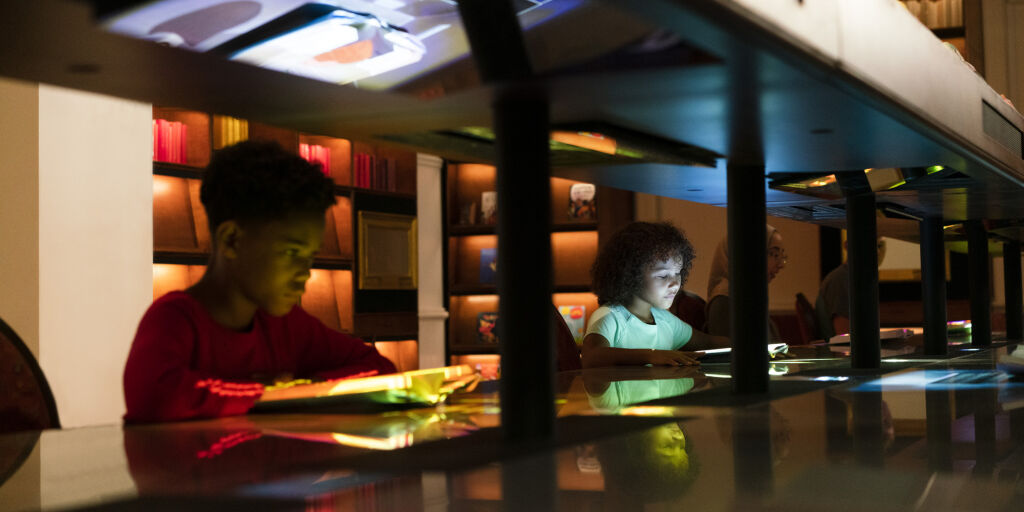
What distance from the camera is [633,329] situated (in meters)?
2.93

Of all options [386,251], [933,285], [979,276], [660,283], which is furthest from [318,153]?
[933,285]

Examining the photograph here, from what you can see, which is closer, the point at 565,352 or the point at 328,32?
the point at 328,32

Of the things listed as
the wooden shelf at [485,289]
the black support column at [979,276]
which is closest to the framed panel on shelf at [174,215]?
the wooden shelf at [485,289]

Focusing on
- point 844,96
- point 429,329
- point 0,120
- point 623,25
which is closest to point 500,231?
point 623,25

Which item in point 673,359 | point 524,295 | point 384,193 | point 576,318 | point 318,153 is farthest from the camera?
point 576,318

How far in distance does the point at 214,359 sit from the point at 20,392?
0.22 metres

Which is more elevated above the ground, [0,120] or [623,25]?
[0,120]

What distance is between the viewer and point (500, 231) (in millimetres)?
691

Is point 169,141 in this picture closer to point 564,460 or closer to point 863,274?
point 863,274

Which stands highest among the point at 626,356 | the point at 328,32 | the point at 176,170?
the point at 176,170

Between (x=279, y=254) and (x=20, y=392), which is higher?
(x=279, y=254)

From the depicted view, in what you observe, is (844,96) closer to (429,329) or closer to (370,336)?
(370,336)

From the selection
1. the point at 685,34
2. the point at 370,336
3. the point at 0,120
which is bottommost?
the point at 370,336

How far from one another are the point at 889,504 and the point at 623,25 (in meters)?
0.30
